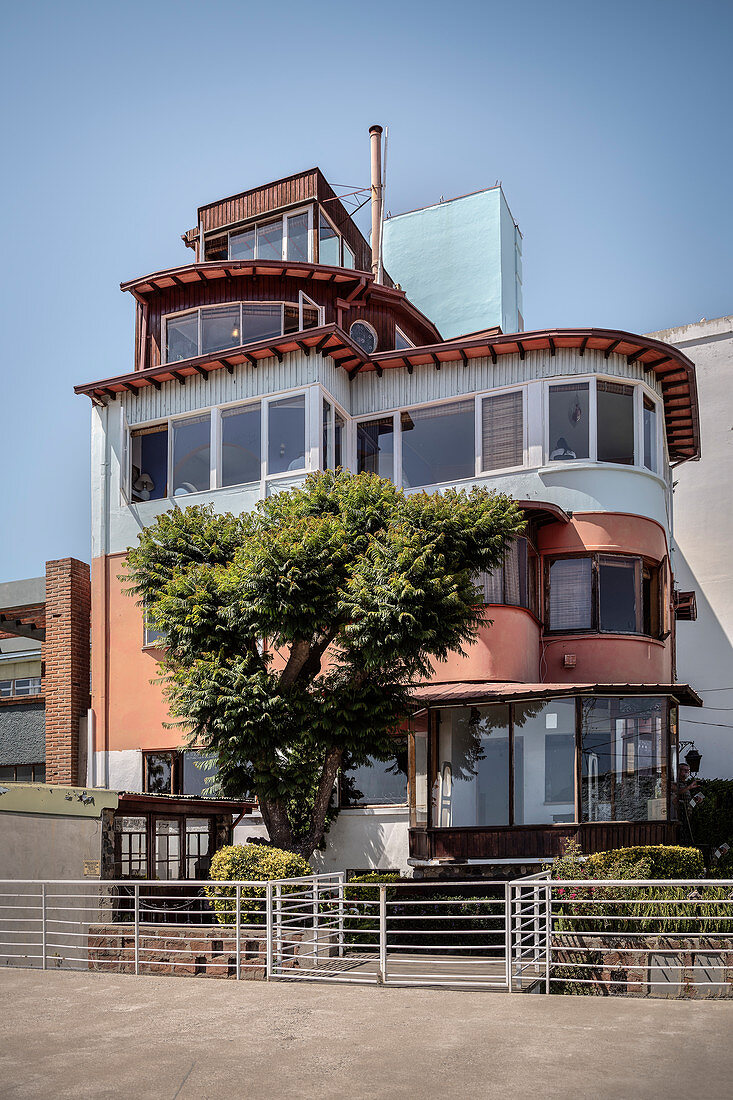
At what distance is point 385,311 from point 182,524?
1023 cm

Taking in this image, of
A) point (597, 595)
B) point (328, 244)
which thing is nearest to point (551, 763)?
point (597, 595)

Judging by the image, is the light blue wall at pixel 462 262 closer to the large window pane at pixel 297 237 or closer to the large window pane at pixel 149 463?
the large window pane at pixel 297 237

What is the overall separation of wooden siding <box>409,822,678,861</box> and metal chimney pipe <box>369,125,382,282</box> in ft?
48.7

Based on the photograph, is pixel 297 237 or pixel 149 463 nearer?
pixel 149 463

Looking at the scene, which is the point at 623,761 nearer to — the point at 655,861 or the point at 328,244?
the point at 655,861

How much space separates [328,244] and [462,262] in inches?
307

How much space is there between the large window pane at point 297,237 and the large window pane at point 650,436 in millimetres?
9297

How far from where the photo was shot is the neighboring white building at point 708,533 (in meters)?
32.7

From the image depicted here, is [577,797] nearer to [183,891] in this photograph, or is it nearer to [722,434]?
[183,891]

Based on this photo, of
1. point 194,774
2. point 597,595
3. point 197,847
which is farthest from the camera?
point 194,774

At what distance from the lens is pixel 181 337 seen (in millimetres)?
26172

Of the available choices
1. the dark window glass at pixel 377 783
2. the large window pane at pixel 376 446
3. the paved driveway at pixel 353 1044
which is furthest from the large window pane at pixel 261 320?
the paved driveway at pixel 353 1044

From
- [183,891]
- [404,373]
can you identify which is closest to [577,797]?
[183,891]

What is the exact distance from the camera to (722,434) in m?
33.8
